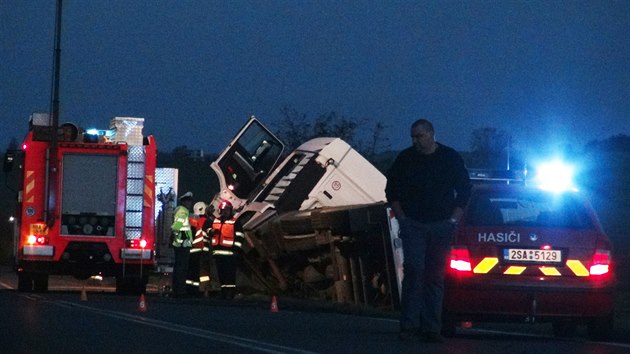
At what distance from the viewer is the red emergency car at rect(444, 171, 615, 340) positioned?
40.3 ft

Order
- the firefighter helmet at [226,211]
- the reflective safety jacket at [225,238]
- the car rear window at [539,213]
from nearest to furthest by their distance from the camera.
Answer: the car rear window at [539,213]
the reflective safety jacket at [225,238]
the firefighter helmet at [226,211]

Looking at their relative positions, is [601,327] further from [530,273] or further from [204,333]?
[204,333]

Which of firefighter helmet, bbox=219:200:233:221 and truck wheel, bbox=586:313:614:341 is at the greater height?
firefighter helmet, bbox=219:200:233:221

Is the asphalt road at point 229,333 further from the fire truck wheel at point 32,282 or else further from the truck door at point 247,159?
the truck door at point 247,159

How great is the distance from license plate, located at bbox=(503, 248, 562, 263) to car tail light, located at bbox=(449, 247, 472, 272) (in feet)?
1.04

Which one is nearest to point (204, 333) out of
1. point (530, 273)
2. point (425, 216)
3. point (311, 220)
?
point (425, 216)

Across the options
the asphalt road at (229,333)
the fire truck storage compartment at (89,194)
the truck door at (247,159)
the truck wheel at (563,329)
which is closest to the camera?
the asphalt road at (229,333)

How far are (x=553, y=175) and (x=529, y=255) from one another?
162 centimetres

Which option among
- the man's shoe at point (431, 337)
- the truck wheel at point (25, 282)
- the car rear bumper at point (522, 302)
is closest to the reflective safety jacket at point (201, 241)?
the truck wheel at point (25, 282)

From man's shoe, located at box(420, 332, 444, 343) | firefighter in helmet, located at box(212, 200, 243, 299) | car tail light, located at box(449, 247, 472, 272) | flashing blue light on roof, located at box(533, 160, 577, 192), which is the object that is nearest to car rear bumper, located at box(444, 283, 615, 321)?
car tail light, located at box(449, 247, 472, 272)

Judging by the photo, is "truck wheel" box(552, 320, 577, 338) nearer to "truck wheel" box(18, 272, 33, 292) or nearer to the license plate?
the license plate

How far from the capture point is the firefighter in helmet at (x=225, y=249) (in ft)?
75.6

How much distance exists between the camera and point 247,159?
2764cm

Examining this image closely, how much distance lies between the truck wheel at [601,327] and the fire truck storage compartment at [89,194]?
13.7 metres
